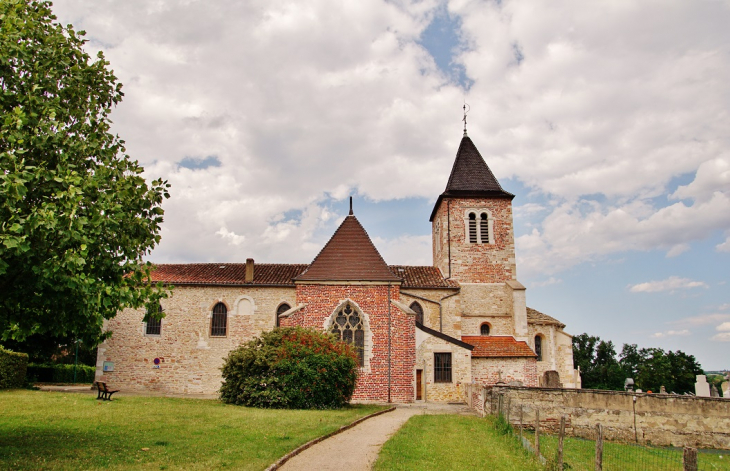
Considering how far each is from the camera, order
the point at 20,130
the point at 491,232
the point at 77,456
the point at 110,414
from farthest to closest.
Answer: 1. the point at 491,232
2. the point at 110,414
3. the point at 77,456
4. the point at 20,130

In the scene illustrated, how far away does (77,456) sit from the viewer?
8922mm

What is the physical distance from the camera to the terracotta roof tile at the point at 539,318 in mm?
30898

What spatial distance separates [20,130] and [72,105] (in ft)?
5.90

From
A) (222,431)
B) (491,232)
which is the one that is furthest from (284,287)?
(222,431)

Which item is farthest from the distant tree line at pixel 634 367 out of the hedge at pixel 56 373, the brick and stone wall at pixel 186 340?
the hedge at pixel 56 373

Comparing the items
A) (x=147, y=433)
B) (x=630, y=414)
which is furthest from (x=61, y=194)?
(x=630, y=414)

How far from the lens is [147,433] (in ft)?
38.5

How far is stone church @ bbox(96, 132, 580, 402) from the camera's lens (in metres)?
24.5

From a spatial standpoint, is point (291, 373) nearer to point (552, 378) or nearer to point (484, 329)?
point (552, 378)

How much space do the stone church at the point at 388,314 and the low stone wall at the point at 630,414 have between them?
6806 mm

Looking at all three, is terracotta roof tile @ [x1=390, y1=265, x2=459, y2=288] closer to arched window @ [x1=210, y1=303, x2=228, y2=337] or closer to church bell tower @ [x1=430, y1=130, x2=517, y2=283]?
church bell tower @ [x1=430, y1=130, x2=517, y2=283]

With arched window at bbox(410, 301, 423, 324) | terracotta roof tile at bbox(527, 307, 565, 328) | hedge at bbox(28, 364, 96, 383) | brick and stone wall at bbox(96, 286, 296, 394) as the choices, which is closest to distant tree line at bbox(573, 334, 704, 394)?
terracotta roof tile at bbox(527, 307, 565, 328)

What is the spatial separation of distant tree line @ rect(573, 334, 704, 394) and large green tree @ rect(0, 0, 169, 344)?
5005cm

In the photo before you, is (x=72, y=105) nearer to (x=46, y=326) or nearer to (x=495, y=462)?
(x=46, y=326)
